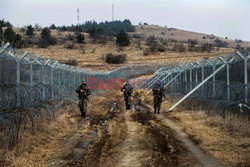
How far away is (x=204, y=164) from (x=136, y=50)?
82073 millimetres

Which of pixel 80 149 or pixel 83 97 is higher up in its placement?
pixel 83 97

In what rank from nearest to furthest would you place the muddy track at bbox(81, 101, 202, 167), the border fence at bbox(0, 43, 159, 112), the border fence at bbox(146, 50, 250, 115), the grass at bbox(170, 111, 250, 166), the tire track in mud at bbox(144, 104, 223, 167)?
the tire track in mud at bbox(144, 104, 223, 167) → the muddy track at bbox(81, 101, 202, 167) → the grass at bbox(170, 111, 250, 166) → the border fence at bbox(0, 43, 159, 112) → the border fence at bbox(146, 50, 250, 115)

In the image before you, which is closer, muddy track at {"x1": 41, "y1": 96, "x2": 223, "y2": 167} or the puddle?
muddy track at {"x1": 41, "y1": 96, "x2": 223, "y2": 167}

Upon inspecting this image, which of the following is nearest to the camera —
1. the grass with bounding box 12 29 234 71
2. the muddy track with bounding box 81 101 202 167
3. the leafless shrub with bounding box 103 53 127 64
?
the muddy track with bounding box 81 101 202 167

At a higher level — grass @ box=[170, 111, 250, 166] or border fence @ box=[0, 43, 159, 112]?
border fence @ box=[0, 43, 159, 112]

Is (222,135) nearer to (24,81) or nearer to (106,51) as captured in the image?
(24,81)

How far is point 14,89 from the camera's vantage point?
13.7m

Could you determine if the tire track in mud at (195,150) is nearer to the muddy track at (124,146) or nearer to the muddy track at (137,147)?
the muddy track at (124,146)

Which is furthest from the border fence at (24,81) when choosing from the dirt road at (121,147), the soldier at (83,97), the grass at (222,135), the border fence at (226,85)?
the border fence at (226,85)

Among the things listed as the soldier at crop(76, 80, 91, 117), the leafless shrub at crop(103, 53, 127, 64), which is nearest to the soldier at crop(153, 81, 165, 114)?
the soldier at crop(76, 80, 91, 117)

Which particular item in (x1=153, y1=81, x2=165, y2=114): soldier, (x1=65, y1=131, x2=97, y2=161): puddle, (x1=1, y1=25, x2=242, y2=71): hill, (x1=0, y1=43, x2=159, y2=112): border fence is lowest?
(x1=65, y1=131, x2=97, y2=161): puddle

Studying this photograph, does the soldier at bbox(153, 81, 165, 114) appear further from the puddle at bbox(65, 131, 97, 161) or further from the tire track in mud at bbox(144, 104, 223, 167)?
the puddle at bbox(65, 131, 97, 161)

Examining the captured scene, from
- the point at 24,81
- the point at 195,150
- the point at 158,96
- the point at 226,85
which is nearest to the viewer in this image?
the point at 195,150

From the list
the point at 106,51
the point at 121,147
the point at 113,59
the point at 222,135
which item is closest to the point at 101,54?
the point at 106,51
